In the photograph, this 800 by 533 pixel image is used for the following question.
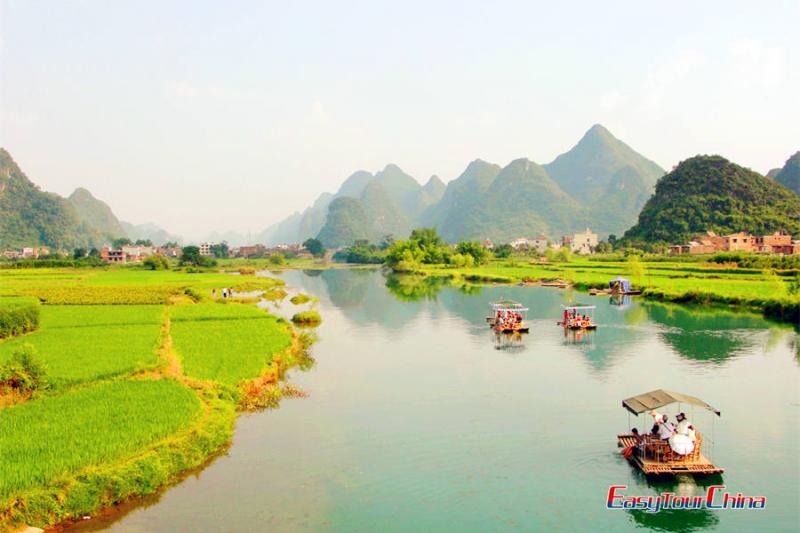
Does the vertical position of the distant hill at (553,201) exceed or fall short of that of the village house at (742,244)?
it exceeds it

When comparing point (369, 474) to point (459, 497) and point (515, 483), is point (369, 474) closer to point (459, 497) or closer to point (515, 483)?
point (459, 497)

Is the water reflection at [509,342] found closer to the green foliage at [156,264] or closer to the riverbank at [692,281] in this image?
the riverbank at [692,281]

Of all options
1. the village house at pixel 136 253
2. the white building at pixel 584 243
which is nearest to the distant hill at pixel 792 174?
the white building at pixel 584 243

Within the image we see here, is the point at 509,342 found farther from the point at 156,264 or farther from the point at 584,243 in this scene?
the point at 584,243

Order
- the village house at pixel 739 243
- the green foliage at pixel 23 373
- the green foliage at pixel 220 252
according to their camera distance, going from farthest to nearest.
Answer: the green foliage at pixel 220 252 < the village house at pixel 739 243 < the green foliage at pixel 23 373

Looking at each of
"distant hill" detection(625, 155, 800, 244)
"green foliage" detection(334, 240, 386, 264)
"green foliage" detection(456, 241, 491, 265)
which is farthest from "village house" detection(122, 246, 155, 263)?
"distant hill" detection(625, 155, 800, 244)

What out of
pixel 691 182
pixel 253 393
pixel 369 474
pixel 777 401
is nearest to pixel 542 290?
pixel 777 401
